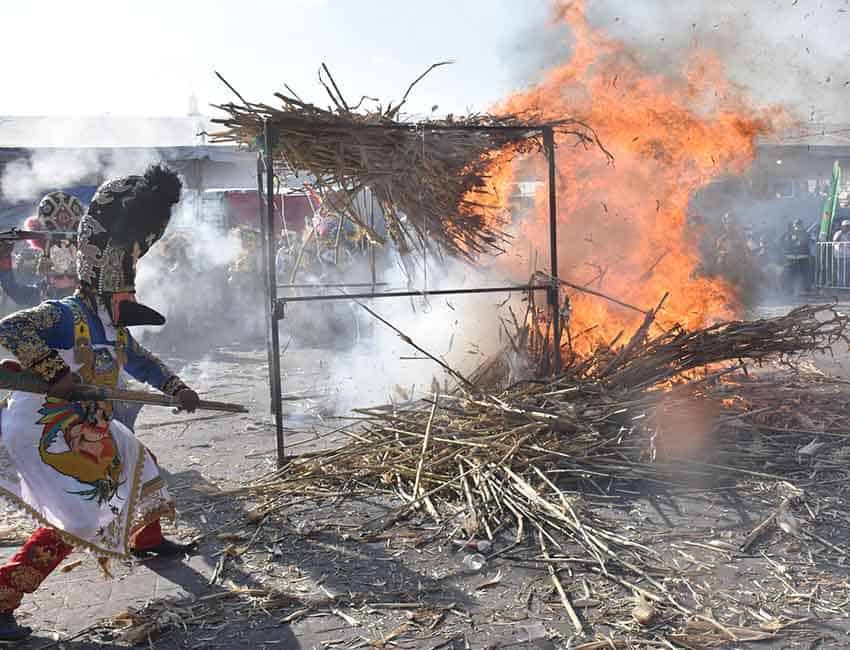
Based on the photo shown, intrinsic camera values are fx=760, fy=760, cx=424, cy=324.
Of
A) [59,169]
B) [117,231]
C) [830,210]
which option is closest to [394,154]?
[117,231]

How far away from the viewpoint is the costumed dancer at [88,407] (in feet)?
11.2

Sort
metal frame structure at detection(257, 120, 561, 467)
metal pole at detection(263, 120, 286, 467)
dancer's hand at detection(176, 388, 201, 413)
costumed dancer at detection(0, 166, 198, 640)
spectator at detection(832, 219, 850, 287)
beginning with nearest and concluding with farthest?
1. costumed dancer at detection(0, 166, 198, 640)
2. dancer's hand at detection(176, 388, 201, 413)
3. metal pole at detection(263, 120, 286, 467)
4. metal frame structure at detection(257, 120, 561, 467)
5. spectator at detection(832, 219, 850, 287)

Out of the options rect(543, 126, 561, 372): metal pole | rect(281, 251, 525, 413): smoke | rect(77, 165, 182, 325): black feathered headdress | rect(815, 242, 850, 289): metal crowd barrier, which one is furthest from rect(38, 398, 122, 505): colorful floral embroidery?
rect(815, 242, 850, 289): metal crowd barrier

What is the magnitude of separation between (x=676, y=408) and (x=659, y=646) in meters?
2.50

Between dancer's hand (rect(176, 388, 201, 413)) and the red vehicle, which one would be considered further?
the red vehicle

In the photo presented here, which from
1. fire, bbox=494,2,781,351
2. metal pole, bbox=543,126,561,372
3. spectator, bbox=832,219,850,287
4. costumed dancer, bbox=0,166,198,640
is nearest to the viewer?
costumed dancer, bbox=0,166,198,640

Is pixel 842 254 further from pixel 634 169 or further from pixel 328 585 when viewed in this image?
pixel 328 585

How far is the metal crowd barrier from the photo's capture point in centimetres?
1798

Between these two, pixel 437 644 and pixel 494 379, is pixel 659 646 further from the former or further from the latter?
pixel 494 379

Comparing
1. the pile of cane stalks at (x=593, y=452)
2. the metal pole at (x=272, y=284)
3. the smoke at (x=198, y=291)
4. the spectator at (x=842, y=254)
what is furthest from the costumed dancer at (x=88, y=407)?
the spectator at (x=842, y=254)

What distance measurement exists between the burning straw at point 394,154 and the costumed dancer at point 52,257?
1.62m

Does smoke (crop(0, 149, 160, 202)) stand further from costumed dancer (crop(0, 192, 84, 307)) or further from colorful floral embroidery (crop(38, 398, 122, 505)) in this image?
colorful floral embroidery (crop(38, 398, 122, 505))

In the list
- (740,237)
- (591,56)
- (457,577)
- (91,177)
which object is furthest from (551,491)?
(91,177)

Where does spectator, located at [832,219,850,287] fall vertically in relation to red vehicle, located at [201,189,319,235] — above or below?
below
